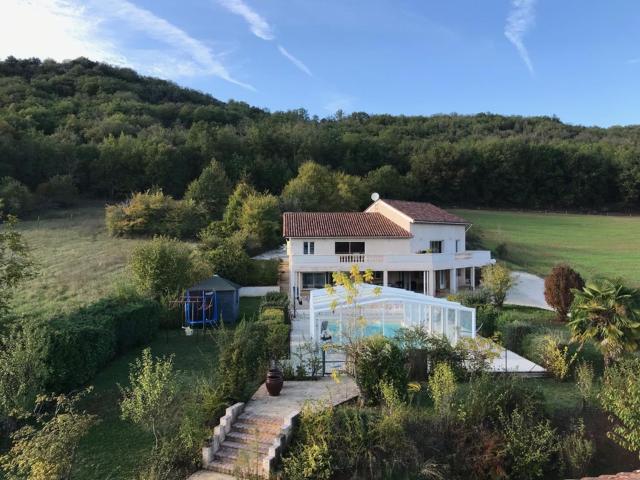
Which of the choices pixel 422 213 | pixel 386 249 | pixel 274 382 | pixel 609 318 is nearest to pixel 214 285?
pixel 274 382

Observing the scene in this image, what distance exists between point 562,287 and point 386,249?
12.3 m

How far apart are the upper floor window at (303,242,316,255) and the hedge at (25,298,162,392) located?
46.1 feet

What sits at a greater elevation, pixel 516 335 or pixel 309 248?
pixel 309 248

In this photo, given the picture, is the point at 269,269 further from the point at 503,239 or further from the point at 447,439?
the point at 503,239

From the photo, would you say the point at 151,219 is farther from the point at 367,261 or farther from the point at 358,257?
the point at 367,261

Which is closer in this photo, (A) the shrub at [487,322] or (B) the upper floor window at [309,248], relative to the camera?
(A) the shrub at [487,322]

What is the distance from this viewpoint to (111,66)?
3851 inches

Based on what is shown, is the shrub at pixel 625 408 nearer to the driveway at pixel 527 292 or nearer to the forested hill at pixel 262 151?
the driveway at pixel 527 292

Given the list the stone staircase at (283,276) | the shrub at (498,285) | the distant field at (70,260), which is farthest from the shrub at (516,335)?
the distant field at (70,260)

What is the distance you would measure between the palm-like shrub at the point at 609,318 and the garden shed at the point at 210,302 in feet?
49.2

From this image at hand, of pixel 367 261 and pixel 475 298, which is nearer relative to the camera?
pixel 475 298

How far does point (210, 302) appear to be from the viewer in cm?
2258

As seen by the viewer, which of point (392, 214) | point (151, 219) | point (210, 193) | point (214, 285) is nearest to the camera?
point (214, 285)

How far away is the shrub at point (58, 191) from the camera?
54500 millimetres
